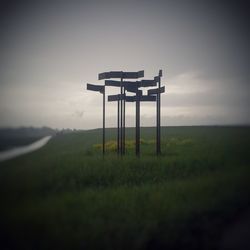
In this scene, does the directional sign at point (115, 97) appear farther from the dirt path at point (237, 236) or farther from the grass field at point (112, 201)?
Result: the dirt path at point (237, 236)

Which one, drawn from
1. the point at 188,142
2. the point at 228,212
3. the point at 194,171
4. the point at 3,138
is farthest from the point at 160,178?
the point at 188,142

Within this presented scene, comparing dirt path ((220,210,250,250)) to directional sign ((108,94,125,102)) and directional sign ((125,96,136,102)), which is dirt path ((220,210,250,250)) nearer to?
directional sign ((108,94,125,102))

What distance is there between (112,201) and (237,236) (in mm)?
2039

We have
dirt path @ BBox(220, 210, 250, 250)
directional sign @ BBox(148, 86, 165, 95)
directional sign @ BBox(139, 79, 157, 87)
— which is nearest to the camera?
dirt path @ BBox(220, 210, 250, 250)

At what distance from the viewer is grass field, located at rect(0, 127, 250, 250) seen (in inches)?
159

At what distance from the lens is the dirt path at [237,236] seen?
431cm

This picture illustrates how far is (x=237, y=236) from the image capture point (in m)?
4.54

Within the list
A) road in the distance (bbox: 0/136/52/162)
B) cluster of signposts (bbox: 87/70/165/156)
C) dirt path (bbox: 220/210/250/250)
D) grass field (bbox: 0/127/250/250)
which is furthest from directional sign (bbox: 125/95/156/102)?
dirt path (bbox: 220/210/250/250)

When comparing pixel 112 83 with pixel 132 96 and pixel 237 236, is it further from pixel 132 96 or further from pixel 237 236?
pixel 237 236

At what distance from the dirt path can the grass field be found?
123mm

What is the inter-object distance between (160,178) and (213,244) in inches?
105

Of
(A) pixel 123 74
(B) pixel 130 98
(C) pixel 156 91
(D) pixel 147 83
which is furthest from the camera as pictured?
(B) pixel 130 98

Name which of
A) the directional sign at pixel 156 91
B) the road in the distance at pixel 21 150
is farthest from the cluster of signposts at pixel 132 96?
the road in the distance at pixel 21 150

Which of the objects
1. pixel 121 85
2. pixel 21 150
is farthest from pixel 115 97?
pixel 21 150
